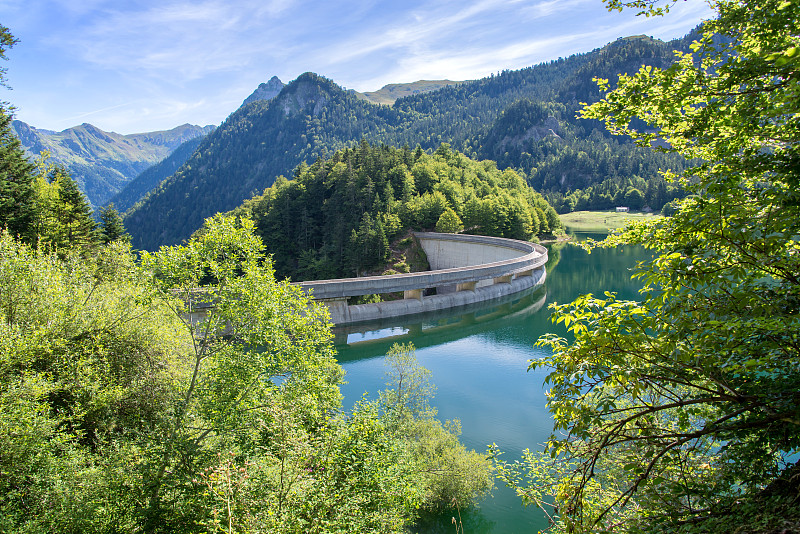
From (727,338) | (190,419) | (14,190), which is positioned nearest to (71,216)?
(14,190)

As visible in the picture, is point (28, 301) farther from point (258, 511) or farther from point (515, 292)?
point (515, 292)

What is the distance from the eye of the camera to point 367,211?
211ft

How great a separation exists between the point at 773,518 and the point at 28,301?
15691 mm

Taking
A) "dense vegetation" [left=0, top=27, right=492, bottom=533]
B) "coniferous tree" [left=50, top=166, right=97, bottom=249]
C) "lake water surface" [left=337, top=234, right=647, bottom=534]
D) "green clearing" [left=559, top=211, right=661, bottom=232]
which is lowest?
"lake water surface" [left=337, top=234, right=647, bottom=534]

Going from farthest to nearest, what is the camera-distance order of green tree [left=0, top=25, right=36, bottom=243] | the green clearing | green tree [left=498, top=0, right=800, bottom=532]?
the green clearing < green tree [left=0, top=25, right=36, bottom=243] < green tree [left=498, top=0, right=800, bottom=532]

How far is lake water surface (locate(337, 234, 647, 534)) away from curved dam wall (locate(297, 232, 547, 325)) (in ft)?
4.07

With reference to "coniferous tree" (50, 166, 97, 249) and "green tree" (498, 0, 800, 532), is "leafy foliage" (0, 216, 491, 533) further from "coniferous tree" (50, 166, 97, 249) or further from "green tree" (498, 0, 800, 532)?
"coniferous tree" (50, 166, 97, 249)

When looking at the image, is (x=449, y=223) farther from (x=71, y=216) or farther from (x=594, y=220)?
(x=594, y=220)

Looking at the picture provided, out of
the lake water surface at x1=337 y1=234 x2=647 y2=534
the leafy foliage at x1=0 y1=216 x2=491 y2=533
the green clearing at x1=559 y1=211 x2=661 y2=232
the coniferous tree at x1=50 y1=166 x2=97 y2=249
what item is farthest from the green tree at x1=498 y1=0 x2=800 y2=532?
the green clearing at x1=559 y1=211 x2=661 y2=232

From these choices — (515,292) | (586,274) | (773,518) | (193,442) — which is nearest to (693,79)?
(773,518)

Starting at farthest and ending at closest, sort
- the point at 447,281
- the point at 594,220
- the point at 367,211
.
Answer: the point at 594,220 < the point at 367,211 < the point at 447,281

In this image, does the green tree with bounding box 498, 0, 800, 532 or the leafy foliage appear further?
the leafy foliage

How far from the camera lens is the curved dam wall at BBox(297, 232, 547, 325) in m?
36.7

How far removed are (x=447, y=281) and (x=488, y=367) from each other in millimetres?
14342
